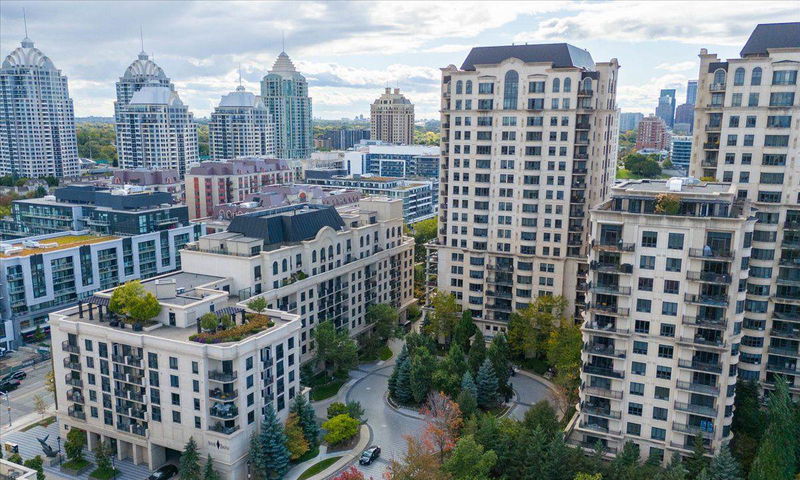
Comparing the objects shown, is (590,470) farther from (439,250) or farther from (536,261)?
(439,250)

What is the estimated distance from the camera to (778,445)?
5900 centimetres

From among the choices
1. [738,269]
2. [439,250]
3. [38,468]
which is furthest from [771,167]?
[38,468]

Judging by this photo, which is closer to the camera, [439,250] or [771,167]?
[771,167]

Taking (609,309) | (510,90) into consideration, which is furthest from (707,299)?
(510,90)

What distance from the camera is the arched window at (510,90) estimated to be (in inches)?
3684

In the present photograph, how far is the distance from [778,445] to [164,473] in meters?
63.3

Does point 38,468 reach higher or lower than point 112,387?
lower

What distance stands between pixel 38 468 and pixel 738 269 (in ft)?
241

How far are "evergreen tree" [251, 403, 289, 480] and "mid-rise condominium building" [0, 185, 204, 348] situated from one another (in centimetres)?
5900

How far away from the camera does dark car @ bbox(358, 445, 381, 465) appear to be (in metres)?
68.6

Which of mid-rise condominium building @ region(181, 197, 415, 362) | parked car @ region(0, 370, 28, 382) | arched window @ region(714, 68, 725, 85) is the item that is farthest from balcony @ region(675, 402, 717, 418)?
parked car @ region(0, 370, 28, 382)

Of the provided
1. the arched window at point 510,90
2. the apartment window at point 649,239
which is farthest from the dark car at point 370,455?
the arched window at point 510,90

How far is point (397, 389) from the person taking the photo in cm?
8175

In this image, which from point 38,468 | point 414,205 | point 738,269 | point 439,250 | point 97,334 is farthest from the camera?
point 414,205
